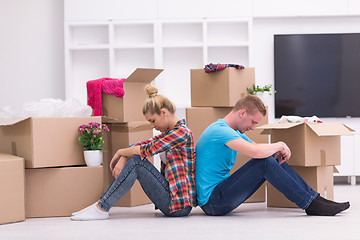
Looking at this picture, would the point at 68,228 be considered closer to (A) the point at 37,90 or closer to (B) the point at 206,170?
(B) the point at 206,170

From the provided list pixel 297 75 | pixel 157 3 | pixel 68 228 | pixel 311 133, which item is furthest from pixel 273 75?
pixel 68 228

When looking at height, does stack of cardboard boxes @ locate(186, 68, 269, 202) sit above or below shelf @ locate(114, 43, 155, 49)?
below

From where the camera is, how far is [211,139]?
281 centimetres

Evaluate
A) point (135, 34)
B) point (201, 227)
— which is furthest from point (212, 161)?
point (135, 34)

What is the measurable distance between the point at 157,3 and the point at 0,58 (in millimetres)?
1517

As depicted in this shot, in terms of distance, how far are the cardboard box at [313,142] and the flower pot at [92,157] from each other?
96cm

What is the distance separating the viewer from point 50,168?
3.00m

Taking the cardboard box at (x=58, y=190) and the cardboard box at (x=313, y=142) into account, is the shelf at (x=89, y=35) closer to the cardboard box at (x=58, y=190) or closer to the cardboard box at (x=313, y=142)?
the cardboard box at (x=58, y=190)

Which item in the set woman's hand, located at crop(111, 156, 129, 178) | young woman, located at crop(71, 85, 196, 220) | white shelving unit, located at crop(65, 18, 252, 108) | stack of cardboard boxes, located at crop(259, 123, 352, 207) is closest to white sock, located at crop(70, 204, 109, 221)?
young woman, located at crop(71, 85, 196, 220)

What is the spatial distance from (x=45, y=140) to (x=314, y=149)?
1483 millimetres

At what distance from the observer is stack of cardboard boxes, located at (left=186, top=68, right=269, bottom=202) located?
3.40 m

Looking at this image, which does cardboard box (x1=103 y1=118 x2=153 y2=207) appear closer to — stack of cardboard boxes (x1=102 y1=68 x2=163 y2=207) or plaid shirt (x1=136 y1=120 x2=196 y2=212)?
stack of cardboard boxes (x1=102 y1=68 x2=163 y2=207)

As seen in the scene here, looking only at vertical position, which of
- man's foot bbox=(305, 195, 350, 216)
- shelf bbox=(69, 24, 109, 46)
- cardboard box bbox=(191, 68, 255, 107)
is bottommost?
man's foot bbox=(305, 195, 350, 216)

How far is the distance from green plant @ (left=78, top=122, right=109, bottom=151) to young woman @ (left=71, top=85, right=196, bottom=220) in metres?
0.24
